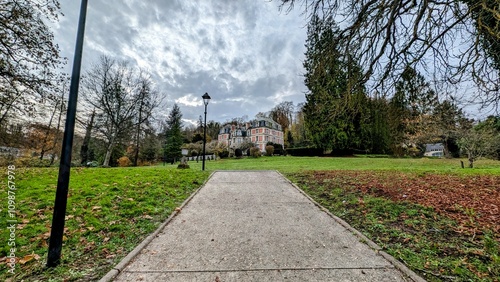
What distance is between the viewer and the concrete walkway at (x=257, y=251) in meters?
2.35

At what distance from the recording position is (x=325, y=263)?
2.60m

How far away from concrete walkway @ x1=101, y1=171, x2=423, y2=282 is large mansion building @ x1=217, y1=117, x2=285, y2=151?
1709 inches

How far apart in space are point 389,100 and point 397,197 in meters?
2.62

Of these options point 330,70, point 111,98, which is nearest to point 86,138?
point 111,98

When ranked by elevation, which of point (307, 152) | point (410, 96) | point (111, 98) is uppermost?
point (111, 98)

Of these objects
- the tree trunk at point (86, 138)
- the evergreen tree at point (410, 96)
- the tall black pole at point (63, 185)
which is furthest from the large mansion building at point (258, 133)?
the tall black pole at point (63, 185)

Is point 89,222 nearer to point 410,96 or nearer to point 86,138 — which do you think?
point 410,96

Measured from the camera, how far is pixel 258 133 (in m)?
51.1

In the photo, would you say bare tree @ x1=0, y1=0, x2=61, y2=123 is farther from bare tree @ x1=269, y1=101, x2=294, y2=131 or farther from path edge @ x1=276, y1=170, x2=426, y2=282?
bare tree @ x1=269, y1=101, x2=294, y2=131

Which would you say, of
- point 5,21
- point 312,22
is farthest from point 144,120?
point 312,22

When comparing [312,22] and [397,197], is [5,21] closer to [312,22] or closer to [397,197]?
[312,22]

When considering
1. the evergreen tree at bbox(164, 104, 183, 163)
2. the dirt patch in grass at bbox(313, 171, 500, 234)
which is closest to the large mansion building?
the evergreen tree at bbox(164, 104, 183, 163)

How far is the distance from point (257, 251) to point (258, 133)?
48.4 metres

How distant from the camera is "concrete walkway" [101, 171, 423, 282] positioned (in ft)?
7.70
